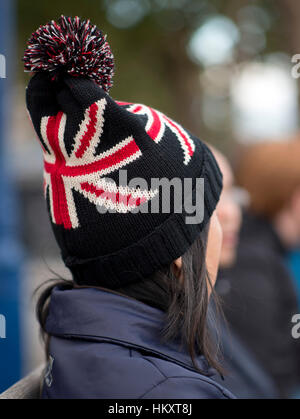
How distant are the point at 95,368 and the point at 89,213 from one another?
401mm

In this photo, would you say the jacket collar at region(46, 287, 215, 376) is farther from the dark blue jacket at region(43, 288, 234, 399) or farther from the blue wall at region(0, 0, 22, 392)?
the blue wall at region(0, 0, 22, 392)

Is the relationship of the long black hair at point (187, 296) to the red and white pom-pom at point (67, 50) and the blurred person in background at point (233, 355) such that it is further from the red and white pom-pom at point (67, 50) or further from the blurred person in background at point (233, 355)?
the red and white pom-pom at point (67, 50)

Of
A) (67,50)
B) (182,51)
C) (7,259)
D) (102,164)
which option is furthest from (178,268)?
(182,51)

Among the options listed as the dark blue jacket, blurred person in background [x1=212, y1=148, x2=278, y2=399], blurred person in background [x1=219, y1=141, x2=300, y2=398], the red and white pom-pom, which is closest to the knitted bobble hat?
the red and white pom-pom

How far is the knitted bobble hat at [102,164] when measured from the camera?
4.13ft

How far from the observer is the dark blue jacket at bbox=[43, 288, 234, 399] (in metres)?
1.15

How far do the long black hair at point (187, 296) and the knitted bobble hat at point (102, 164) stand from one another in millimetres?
37

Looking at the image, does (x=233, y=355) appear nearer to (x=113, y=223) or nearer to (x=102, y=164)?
(x=113, y=223)

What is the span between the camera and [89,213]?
1306mm

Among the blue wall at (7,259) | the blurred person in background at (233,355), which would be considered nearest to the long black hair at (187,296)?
the blurred person in background at (233,355)

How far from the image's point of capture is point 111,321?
125 cm

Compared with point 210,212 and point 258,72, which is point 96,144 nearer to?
point 210,212

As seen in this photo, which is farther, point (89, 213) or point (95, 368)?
point (89, 213)
